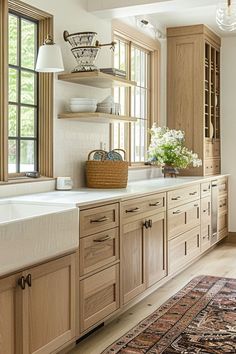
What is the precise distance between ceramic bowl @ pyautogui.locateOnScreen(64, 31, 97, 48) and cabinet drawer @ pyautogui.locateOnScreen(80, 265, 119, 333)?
1743 mm

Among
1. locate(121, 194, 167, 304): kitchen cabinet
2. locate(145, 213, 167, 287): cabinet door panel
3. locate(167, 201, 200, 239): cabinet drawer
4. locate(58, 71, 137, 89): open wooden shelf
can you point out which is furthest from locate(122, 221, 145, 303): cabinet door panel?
locate(58, 71, 137, 89): open wooden shelf

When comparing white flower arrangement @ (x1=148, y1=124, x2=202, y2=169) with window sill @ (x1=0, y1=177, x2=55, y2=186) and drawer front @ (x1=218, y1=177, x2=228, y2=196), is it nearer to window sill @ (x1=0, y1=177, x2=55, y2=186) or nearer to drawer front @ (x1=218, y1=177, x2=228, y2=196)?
drawer front @ (x1=218, y1=177, x2=228, y2=196)

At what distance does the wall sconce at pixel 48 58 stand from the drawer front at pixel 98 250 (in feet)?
3.88

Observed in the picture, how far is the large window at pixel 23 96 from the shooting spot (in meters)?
3.44

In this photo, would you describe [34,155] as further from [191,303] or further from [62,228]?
[191,303]

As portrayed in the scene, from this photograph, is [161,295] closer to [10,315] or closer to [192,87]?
[10,315]

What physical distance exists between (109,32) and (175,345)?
9.49ft

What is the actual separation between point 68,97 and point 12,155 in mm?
743

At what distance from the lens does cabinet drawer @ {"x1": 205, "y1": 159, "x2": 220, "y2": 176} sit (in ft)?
20.7

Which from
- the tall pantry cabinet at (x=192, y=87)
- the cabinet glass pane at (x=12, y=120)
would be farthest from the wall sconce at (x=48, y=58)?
the tall pantry cabinet at (x=192, y=87)

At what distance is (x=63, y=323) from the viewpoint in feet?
9.15

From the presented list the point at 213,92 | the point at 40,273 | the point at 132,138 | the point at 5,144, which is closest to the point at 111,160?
the point at 5,144

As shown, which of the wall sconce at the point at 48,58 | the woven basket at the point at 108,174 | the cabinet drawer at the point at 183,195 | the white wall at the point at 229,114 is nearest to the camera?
the wall sconce at the point at 48,58

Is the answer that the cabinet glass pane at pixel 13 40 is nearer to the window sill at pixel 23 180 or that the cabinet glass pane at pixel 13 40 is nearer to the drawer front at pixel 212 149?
the window sill at pixel 23 180
